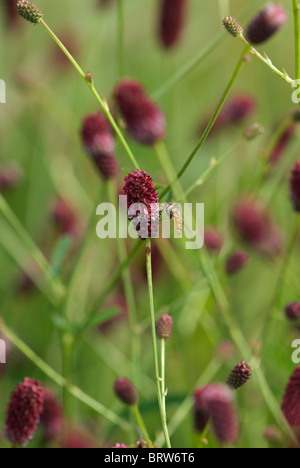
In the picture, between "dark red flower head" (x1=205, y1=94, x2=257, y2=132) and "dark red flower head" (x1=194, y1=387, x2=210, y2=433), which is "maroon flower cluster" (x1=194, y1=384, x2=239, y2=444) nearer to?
"dark red flower head" (x1=194, y1=387, x2=210, y2=433)

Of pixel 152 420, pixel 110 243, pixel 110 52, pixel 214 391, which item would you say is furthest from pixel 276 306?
pixel 110 52

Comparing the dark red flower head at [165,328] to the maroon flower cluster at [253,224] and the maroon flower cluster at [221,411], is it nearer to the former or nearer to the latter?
the maroon flower cluster at [221,411]

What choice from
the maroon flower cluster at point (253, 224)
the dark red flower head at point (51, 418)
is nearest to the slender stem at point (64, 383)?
the dark red flower head at point (51, 418)

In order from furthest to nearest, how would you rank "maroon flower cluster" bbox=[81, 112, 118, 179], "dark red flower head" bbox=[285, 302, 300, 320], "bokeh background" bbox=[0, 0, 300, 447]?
"bokeh background" bbox=[0, 0, 300, 447], "maroon flower cluster" bbox=[81, 112, 118, 179], "dark red flower head" bbox=[285, 302, 300, 320]

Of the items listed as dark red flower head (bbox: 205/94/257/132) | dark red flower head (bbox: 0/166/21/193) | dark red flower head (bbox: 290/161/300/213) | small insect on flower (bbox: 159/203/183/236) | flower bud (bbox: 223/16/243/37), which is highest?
dark red flower head (bbox: 205/94/257/132)

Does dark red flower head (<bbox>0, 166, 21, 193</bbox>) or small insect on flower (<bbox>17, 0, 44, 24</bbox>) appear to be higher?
dark red flower head (<bbox>0, 166, 21, 193</bbox>)

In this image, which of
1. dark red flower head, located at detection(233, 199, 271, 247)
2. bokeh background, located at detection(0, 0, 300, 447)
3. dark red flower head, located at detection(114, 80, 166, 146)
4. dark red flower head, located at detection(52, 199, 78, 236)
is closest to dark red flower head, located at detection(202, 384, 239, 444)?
bokeh background, located at detection(0, 0, 300, 447)
